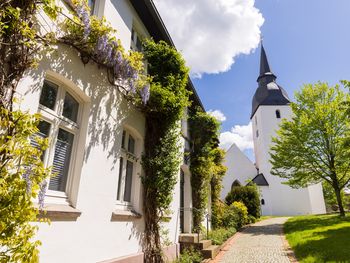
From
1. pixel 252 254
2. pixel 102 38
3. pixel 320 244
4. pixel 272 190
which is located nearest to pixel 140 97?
pixel 102 38

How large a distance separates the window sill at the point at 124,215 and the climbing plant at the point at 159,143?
0.56 metres

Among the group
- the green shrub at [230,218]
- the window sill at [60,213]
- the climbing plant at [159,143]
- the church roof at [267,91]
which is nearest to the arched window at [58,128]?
the window sill at [60,213]

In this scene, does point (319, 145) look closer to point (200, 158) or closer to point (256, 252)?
point (200, 158)

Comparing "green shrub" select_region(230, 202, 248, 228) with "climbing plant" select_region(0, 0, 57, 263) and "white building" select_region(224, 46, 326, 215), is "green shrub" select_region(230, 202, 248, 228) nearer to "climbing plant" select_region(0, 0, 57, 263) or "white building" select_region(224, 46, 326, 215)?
"climbing plant" select_region(0, 0, 57, 263)

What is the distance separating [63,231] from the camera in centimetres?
396

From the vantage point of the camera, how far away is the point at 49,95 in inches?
167

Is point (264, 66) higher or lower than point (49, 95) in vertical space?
higher

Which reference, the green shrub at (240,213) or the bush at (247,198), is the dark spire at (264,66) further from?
the green shrub at (240,213)

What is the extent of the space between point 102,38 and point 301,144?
18262mm

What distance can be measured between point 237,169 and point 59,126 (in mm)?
40392

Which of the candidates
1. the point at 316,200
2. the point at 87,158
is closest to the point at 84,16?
the point at 87,158

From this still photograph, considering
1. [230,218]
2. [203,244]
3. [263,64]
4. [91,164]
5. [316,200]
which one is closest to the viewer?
[91,164]

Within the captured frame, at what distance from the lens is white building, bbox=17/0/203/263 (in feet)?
12.9

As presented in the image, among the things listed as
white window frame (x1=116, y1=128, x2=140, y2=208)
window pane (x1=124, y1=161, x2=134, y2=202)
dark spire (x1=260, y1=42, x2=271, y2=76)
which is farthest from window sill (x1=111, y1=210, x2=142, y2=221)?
dark spire (x1=260, y1=42, x2=271, y2=76)
